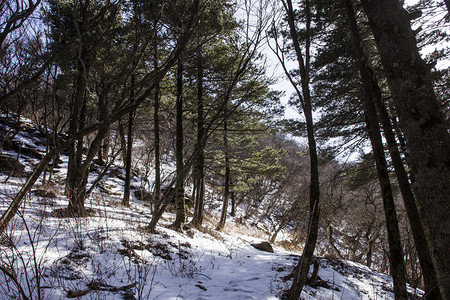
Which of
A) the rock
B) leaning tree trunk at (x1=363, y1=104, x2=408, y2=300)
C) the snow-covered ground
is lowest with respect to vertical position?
the rock

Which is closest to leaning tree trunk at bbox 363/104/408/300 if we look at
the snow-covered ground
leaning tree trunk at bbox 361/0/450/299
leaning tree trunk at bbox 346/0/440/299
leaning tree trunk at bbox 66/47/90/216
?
leaning tree trunk at bbox 346/0/440/299

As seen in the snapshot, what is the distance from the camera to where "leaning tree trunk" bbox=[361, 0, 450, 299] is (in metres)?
2.73

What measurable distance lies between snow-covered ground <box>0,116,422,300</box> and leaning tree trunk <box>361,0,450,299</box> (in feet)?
6.63

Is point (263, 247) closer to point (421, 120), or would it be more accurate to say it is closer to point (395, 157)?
point (395, 157)

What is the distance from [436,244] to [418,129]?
4.59 ft

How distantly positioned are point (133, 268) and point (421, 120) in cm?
458

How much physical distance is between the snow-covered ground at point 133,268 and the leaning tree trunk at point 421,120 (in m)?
2.02

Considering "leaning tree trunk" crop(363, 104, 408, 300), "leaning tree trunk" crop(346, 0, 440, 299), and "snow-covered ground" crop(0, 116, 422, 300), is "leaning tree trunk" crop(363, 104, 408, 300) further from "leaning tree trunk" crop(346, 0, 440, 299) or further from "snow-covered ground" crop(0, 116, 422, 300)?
"snow-covered ground" crop(0, 116, 422, 300)

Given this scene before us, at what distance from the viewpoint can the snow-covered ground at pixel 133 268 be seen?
2662 millimetres

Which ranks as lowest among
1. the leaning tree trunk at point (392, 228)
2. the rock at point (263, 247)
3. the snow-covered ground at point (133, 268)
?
the rock at point (263, 247)

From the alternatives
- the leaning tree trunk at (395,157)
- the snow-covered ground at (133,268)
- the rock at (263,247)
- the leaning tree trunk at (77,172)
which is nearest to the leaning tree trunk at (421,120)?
the leaning tree trunk at (395,157)

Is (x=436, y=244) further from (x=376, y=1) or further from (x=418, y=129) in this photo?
(x=376, y=1)

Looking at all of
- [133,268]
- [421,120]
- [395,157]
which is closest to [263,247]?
[395,157]

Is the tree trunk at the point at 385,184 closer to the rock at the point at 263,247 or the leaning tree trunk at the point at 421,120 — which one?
the leaning tree trunk at the point at 421,120
